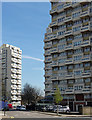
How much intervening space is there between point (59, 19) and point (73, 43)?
40.0 feet

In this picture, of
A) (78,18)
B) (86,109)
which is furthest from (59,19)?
(86,109)

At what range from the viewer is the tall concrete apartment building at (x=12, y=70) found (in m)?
132

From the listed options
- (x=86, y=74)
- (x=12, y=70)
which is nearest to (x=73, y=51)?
(x=86, y=74)

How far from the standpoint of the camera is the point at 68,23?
8325 cm

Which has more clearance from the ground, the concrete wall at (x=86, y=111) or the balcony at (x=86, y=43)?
the balcony at (x=86, y=43)

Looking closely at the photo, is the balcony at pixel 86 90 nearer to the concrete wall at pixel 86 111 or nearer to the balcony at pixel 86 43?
the balcony at pixel 86 43

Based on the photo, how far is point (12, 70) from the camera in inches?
5448

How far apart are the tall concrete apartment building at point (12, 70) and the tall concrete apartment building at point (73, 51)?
50.9 metres

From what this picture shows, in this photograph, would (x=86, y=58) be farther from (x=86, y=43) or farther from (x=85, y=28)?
(x=85, y=28)

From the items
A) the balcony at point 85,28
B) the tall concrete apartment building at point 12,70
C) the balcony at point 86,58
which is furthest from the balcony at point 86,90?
the tall concrete apartment building at point 12,70

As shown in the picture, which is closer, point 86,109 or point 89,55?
point 86,109

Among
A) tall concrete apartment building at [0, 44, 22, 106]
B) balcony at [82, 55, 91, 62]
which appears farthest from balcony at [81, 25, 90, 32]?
tall concrete apartment building at [0, 44, 22, 106]

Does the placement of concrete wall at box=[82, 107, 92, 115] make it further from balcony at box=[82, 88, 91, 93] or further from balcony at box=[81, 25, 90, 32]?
balcony at box=[81, 25, 90, 32]

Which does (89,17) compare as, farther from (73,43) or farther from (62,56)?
(62,56)
